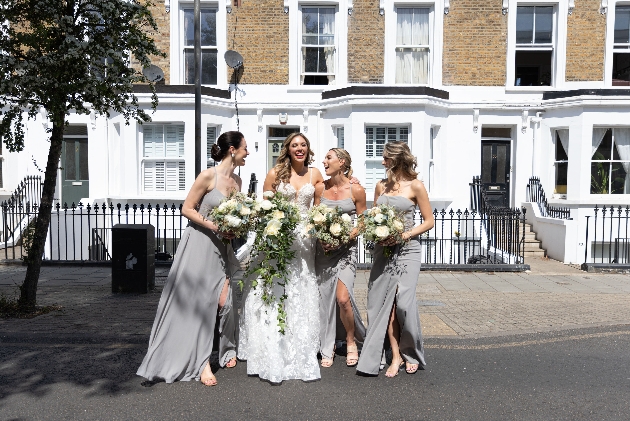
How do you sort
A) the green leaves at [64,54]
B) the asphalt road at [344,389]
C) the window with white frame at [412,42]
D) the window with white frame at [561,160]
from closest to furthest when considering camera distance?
the asphalt road at [344,389] < the green leaves at [64,54] < the window with white frame at [561,160] < the window with white frame at [412,42]

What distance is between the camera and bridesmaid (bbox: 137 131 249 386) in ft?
15.4

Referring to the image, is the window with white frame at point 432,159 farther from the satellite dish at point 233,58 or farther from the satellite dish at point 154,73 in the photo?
the satellite dish at point 154,73

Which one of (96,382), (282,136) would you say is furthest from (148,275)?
(282,136)

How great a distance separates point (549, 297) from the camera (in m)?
8.57

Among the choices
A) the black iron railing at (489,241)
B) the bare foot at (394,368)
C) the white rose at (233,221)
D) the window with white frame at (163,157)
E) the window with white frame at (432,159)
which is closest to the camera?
the white rose at (233,221)

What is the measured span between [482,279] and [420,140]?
202 inches

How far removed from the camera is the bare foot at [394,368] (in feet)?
16.0

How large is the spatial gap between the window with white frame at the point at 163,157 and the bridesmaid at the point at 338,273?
33.1 feet

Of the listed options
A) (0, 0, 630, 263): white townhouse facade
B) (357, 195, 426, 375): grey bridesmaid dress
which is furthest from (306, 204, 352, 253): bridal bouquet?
(0, 0, 630, 263): white townhouse facade

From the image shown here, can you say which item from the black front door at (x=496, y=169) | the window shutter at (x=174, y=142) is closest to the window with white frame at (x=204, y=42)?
the window shutter at (x=174, y=142)

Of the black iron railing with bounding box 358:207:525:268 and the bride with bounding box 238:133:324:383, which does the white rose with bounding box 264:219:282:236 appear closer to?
the bride with bounding box 238:133:324:383

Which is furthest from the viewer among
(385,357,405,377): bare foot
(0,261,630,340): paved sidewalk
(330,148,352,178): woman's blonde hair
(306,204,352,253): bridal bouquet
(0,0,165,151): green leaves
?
(0,261,630,340): paved sidewalk

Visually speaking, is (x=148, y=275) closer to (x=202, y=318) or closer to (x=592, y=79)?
(x=202, y=318)

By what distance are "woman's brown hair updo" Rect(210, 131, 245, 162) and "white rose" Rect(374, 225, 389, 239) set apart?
1450 mm
